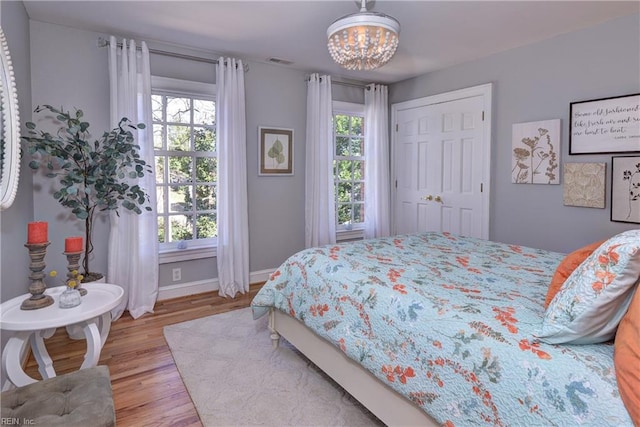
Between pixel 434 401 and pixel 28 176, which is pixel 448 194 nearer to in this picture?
pixel 434 401

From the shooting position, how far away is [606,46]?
114 inches

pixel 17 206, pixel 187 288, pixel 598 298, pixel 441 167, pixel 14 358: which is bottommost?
pixel 187 288

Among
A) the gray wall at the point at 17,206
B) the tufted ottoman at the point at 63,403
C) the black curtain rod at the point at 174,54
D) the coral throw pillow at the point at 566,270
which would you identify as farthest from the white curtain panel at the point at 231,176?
the coral throw pillow at the point at 566,270

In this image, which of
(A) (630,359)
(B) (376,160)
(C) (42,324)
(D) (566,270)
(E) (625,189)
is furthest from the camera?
(B) (376,160)

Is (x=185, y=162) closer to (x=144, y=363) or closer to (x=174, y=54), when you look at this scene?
(x=174, y=54)

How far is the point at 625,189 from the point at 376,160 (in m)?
2.51

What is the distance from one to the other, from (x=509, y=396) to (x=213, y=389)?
161 cm

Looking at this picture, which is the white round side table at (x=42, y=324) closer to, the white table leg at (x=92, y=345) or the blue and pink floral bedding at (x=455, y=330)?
the white table leg at (x=92, y=345)

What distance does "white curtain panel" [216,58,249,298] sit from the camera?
3621 millimetres

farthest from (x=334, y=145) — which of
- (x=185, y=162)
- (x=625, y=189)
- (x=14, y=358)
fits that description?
(x=14, y=358)

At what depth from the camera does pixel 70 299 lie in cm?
191

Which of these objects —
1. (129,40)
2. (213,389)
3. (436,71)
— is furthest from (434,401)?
A: (436,71)

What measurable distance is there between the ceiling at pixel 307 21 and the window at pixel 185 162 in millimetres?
453

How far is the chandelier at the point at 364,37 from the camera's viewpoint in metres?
2.01
